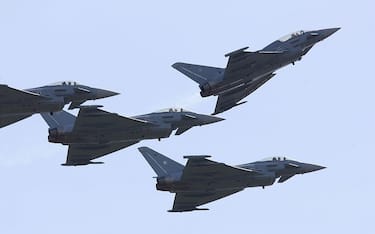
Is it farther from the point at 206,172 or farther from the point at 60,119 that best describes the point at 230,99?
the point at 60,119

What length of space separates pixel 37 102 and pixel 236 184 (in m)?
18.3

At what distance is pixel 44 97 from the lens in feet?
257

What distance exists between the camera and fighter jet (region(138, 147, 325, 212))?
84.1 metres

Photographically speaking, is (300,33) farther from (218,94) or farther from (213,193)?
(213,193)

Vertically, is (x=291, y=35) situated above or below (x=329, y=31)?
below

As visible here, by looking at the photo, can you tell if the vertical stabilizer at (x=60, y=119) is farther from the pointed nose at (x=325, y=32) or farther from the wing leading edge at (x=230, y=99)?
the pointed nose at (x=325, y=32)

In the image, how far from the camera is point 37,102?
257ft

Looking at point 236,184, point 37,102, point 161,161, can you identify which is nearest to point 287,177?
point 236,184

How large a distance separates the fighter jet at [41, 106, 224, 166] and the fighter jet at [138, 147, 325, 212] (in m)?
3.09

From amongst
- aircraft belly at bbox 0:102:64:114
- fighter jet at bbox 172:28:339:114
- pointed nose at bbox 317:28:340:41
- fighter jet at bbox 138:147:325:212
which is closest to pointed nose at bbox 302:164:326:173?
fighter jet at bbox 138:147:325:212

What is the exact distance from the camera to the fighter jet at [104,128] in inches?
3179

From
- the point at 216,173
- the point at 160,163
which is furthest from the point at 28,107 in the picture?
the point at 216,173

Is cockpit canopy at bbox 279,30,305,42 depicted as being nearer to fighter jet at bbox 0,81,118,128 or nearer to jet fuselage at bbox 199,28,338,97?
jet fuselage at bbox 199,28,338,97

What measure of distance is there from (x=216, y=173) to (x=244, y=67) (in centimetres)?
912
